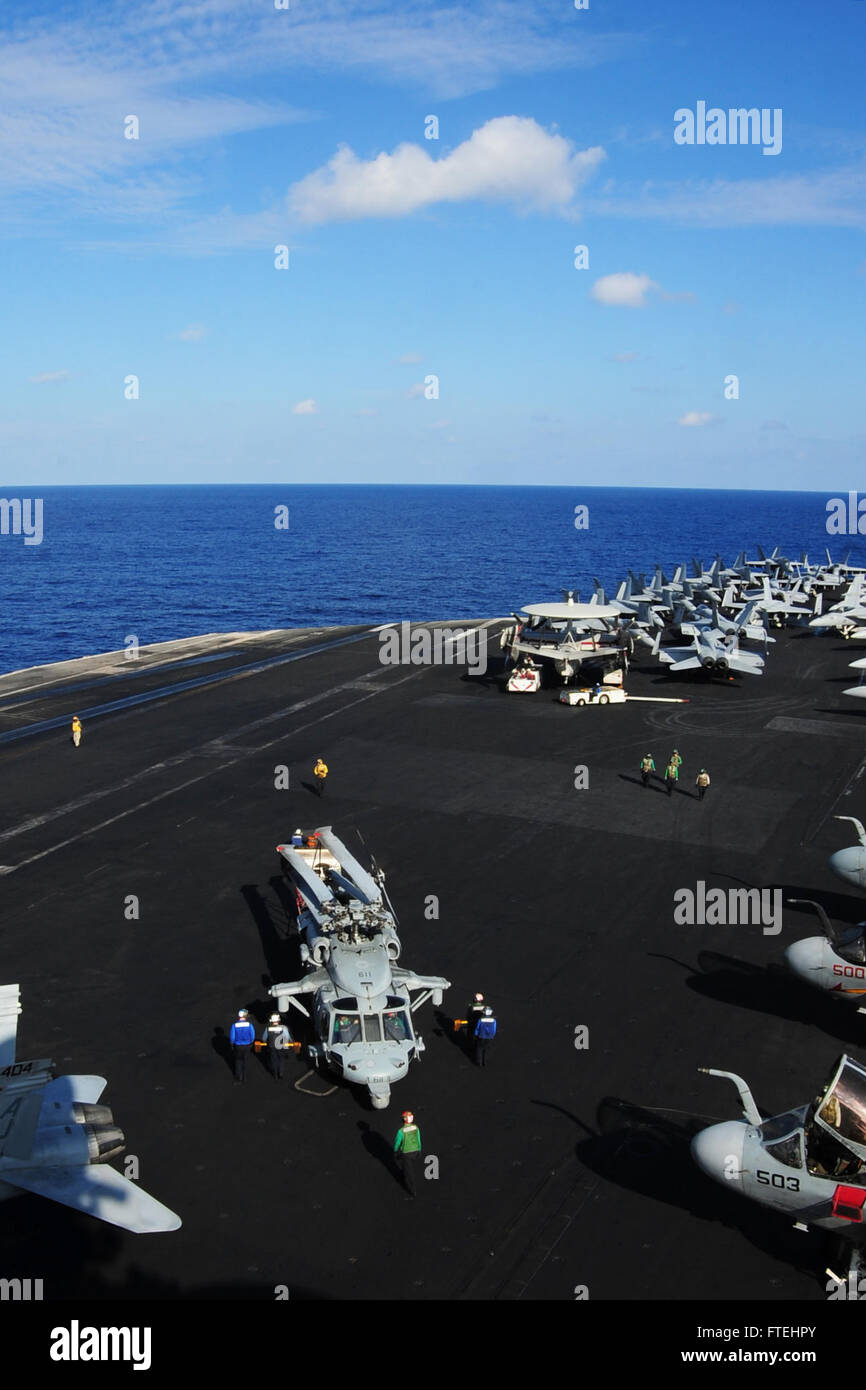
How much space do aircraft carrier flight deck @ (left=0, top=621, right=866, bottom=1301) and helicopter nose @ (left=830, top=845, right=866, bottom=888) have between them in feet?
10.5

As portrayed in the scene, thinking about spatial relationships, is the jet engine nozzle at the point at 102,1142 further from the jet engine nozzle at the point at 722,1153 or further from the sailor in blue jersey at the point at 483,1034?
the jet engine nozzle at the point at 722,1153

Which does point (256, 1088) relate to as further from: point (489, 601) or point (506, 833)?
point (489, 601)

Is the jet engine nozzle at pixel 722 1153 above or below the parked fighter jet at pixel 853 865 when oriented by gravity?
below

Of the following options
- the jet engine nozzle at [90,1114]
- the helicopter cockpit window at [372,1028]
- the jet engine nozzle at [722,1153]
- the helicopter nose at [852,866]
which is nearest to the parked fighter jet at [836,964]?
the helicopter nose at [852,866]

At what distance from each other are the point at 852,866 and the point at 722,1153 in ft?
42.8

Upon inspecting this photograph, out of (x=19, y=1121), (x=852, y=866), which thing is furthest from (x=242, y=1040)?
(x=852, y=866)

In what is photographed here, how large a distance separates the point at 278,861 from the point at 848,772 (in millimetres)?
27783

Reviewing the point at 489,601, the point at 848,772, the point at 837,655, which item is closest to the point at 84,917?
the point at 848,772

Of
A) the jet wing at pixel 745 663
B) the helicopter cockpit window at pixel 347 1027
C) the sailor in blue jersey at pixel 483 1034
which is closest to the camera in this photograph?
Answer: the helicopter cockpit window at pixel 347 1027

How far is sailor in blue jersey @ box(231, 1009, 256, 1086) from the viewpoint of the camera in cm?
2194

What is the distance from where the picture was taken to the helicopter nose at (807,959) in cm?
2369

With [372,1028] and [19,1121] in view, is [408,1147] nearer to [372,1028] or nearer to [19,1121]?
[372,1028]

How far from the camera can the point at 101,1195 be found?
17.0 m

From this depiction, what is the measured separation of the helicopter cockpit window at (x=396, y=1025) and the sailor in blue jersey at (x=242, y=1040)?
317cm
